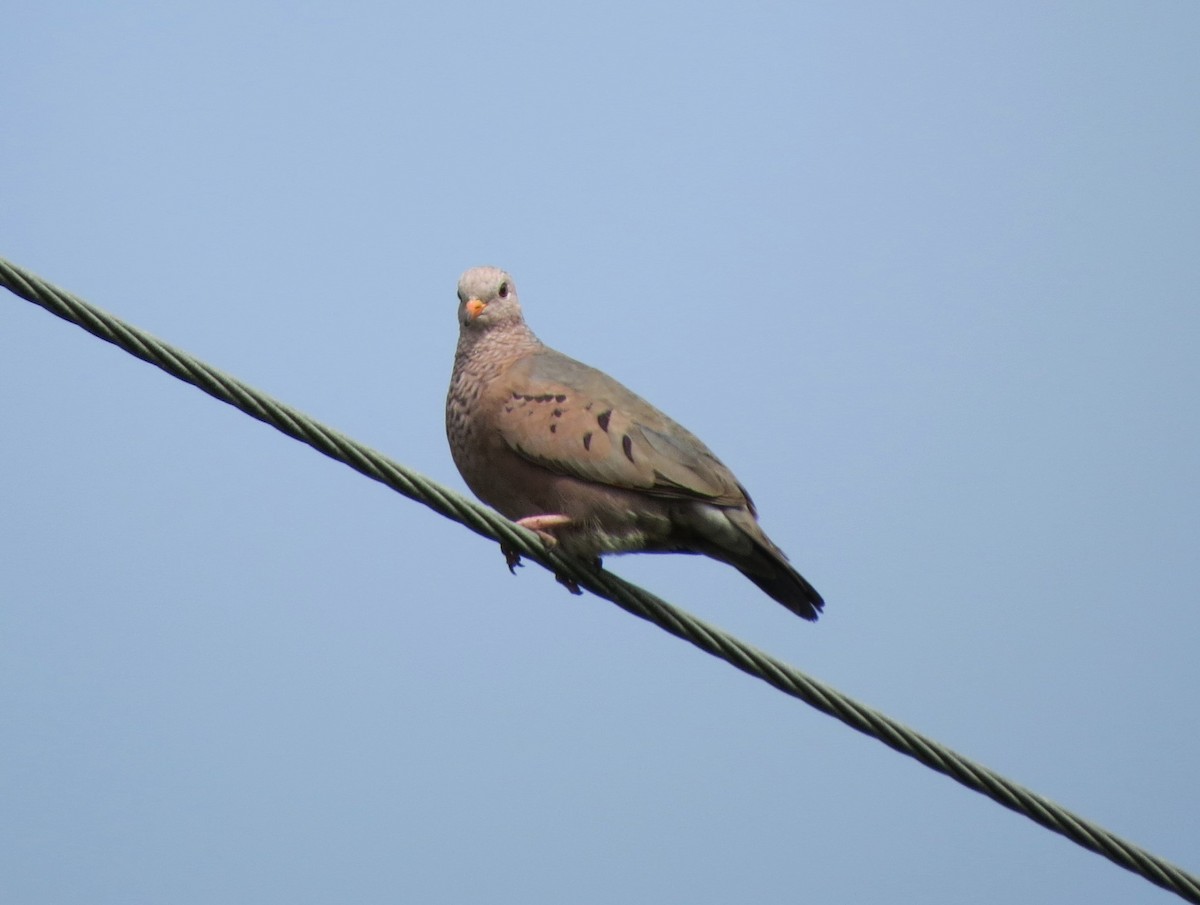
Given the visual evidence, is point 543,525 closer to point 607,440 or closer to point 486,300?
point 607,440

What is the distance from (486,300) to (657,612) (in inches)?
92.9

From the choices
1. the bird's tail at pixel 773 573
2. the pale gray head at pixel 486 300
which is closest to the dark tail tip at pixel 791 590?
the bird's tail at pixel 773 573

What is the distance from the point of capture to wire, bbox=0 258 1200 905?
375cm

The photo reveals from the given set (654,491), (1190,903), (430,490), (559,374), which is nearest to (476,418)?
(559,374)

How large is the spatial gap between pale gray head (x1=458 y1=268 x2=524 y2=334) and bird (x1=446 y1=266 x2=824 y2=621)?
55 centimetres

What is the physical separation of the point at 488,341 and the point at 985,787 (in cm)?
279

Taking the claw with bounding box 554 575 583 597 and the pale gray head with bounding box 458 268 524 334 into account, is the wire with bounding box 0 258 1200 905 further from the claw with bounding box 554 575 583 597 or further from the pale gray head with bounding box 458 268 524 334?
the pale gray head with bounding box 458 268 524 334

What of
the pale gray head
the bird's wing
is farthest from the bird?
the pale gray head

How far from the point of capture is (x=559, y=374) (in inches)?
227

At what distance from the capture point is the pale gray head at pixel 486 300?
629 cm

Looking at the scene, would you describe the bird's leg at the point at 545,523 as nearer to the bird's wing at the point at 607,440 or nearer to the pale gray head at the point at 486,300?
the bird's wing at the point at 607,440

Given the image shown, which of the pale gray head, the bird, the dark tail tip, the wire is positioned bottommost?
the wire

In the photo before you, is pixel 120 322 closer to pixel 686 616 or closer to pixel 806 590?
pixel 686 616

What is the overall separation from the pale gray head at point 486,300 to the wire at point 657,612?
2.01m
